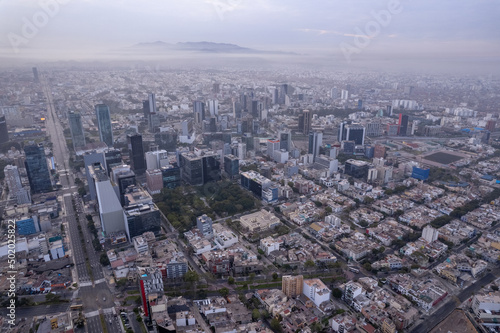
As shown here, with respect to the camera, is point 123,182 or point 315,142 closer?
point 123,182

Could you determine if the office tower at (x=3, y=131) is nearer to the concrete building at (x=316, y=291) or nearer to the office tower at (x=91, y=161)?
the office tower at (x=91, y=161)

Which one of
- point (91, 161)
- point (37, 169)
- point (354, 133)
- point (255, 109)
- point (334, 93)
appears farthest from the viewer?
point (334, 93)

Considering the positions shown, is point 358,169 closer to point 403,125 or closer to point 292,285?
point 292,285

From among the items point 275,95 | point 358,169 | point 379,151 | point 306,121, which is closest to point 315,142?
point 358,169

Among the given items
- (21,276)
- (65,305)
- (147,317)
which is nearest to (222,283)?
(147,317)

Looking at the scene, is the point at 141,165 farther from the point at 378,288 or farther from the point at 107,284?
the point at 378,288

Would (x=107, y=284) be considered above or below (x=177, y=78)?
below

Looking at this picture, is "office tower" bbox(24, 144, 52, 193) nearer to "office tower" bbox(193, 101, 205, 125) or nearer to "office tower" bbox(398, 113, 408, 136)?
"office tower" bbox(193, 101, 205, 125)
